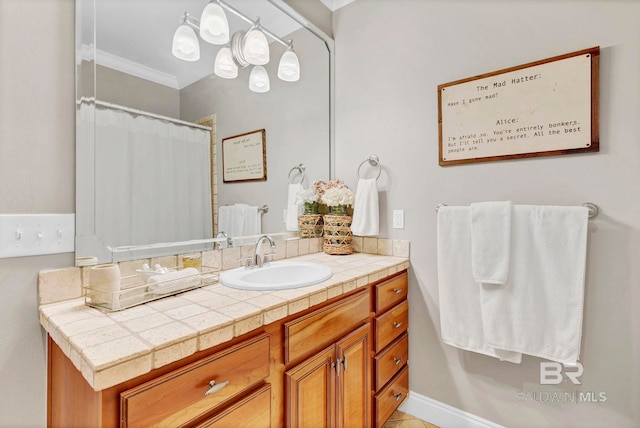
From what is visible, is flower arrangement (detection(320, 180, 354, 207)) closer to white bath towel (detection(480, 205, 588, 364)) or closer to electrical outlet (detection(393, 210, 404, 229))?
electrical outlet (detection(393, 210, 404, 229))

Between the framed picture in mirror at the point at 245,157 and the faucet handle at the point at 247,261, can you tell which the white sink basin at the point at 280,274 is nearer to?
the faucet handle at the point at 247,261

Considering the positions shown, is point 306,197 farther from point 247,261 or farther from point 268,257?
point 247,261

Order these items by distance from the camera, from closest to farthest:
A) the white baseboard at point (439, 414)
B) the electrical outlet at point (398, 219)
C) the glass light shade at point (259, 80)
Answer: the white baseboard at point (439, 414) → the glass light shade at point (259, 80) → the electrical outlet at point (398, 219)

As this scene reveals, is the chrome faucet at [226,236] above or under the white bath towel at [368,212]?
under

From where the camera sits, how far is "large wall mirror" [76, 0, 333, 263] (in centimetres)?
109

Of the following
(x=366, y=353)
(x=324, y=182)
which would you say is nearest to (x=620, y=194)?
(x=366, y=353)

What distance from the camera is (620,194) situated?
125cm

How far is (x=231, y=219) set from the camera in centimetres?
156

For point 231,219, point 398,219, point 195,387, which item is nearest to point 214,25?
point 231,219

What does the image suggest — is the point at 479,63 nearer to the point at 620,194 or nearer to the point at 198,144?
the point at 620,194

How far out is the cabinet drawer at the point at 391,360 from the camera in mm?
1499

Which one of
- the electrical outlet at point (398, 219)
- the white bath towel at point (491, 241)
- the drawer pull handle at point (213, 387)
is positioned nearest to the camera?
the drawer pull handle at point (213, 387)

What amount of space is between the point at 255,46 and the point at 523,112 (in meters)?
1.37

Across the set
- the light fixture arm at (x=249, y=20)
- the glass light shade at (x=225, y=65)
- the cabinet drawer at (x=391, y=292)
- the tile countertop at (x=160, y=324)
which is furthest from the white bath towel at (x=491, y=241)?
the light fixture arm at (x=249, y=20)
